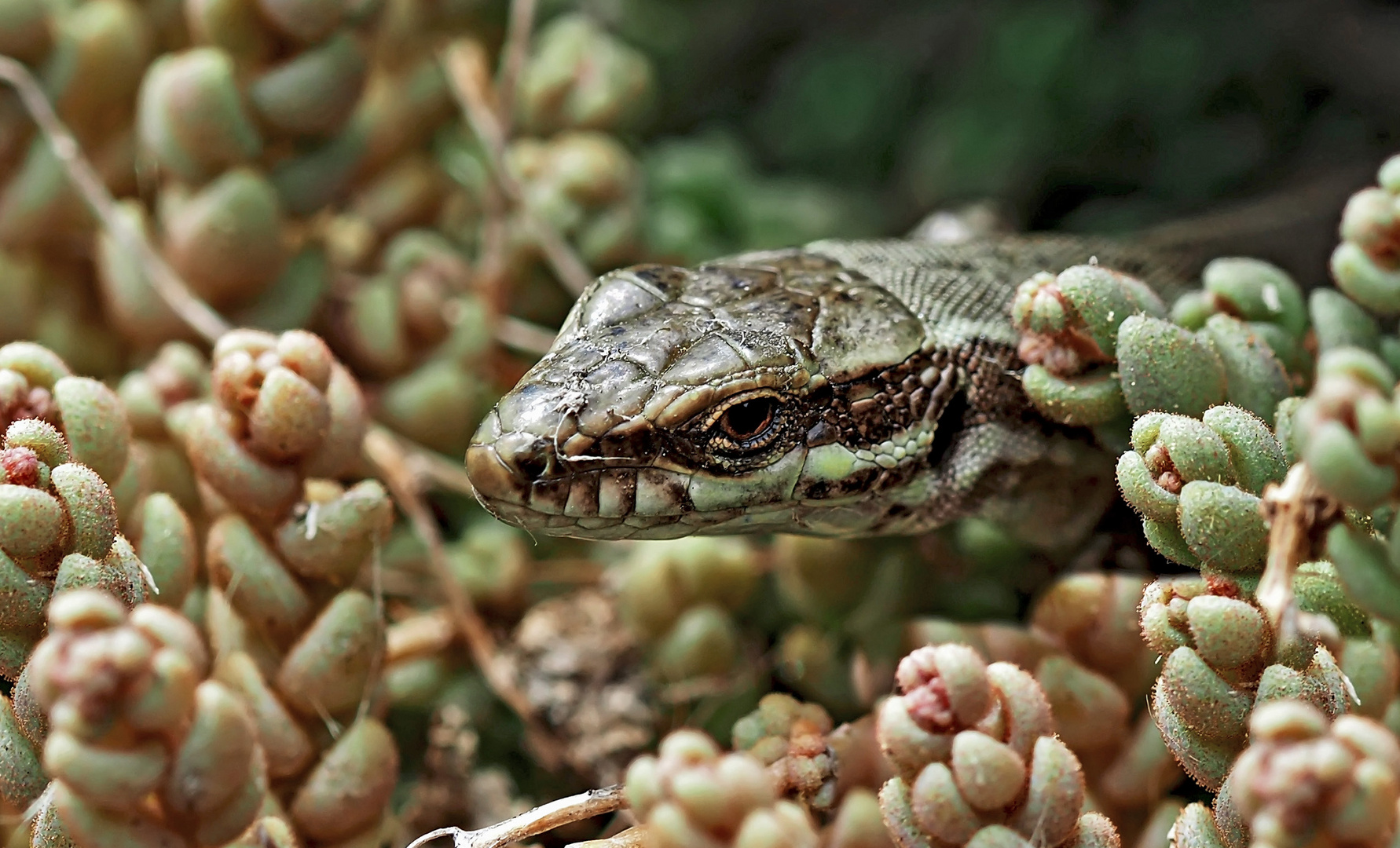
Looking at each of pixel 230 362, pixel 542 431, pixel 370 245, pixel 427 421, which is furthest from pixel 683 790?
pixel 370 245

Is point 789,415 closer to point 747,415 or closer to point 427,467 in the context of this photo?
point 747,415

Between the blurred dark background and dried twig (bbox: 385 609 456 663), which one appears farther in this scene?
the blurred dark background

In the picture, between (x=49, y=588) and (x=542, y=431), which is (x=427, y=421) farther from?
(x=49, y=588)

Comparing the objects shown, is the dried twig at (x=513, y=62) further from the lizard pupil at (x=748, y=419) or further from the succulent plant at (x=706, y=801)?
the succulent plant at (x=706, y=801)

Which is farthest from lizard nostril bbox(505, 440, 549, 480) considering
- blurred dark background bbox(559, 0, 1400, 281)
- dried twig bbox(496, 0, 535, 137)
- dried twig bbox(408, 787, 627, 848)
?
blurred dark background bbox(559, 0, 1400, 281)

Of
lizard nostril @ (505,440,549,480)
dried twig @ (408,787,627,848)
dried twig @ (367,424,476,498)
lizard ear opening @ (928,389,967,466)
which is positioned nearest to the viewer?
dried twig @ (408,787,627,848)

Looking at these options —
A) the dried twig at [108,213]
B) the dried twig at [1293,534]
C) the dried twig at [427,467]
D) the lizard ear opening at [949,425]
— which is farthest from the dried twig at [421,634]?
the dried twig at [1293,534]

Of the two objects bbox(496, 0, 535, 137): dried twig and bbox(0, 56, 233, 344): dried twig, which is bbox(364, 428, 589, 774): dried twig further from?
bbox(496, 0, 535, 137): dried twig
